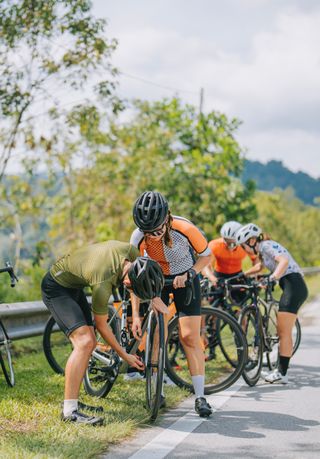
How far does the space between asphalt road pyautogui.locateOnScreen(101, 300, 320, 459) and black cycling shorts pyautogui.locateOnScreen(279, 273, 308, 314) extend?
34.2 inches

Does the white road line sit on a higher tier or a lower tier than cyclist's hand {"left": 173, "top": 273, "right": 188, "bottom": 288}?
lower

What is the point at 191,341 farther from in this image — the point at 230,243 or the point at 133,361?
the point at 230,243

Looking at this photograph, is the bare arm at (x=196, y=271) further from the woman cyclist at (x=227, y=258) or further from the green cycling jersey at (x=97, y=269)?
the woman cyclist at (x=227, y=258)

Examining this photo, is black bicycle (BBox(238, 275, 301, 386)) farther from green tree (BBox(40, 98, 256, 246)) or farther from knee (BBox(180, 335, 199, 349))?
green tree (BBox(40, 98, 256, 246))

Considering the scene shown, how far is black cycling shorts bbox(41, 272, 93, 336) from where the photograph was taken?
19.0ft

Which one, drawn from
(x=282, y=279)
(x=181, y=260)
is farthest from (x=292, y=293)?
(x=181, y=260)

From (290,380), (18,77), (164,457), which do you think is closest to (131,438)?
(164,457)

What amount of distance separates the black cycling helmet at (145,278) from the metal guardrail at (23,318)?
3123 mm

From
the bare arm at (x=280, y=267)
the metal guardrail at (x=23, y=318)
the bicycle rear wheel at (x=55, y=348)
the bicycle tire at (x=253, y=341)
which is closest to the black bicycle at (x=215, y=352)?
the bicycle tire at (x=253, y=341)

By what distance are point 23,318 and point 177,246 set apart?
333cm

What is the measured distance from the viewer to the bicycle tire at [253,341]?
7823mm

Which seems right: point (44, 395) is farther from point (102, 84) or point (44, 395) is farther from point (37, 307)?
point (102, 84)

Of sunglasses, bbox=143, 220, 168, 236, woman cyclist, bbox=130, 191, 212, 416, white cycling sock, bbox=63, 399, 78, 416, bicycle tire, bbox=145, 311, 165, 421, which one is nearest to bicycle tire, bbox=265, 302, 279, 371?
woman cyclist, bbox=130, 191, 212, 416

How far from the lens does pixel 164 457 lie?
4.86 metres
